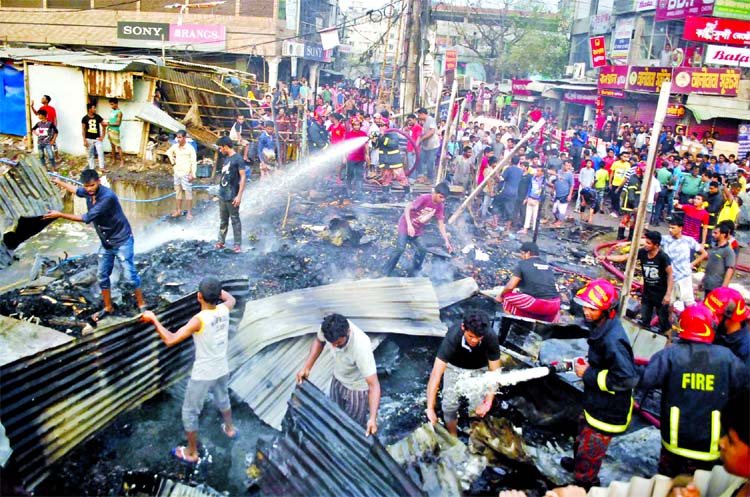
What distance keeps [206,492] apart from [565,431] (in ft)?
9.95

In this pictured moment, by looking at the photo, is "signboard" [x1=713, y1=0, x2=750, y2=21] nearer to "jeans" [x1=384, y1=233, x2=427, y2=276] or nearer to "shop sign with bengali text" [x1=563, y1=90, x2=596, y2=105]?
"shop sign with bengali text" [x1=563, y1=90, x2=596, y2=105]

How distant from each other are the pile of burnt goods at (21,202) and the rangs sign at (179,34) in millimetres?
20403

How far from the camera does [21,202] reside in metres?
7.85

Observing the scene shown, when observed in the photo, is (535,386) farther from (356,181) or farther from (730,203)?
(356,181)

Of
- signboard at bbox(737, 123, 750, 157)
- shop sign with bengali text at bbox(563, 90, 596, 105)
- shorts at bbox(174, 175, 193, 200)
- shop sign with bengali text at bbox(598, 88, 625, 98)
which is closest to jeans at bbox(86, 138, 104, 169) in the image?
shorts at bbox(174, 175, 193, 200)

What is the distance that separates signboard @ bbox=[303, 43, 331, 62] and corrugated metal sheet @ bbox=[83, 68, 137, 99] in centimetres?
1629

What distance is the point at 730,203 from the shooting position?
32.9 ft

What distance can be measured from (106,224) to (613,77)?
74.5ft

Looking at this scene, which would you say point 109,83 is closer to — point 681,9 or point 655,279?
point 655,279

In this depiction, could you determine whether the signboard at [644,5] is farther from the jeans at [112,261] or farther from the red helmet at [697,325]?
the jeans at [112,261]

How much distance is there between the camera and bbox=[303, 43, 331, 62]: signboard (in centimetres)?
3026

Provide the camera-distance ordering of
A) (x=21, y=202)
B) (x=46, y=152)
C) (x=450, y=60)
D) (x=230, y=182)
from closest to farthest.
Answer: (x=21, y=202) → (x=230, y=182) → (x=46, y=152) → (x=450, y=60)

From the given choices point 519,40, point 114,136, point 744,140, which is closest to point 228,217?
point 114,136

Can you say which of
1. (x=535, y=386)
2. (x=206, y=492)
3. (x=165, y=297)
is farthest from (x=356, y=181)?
(x=206, y=492)
